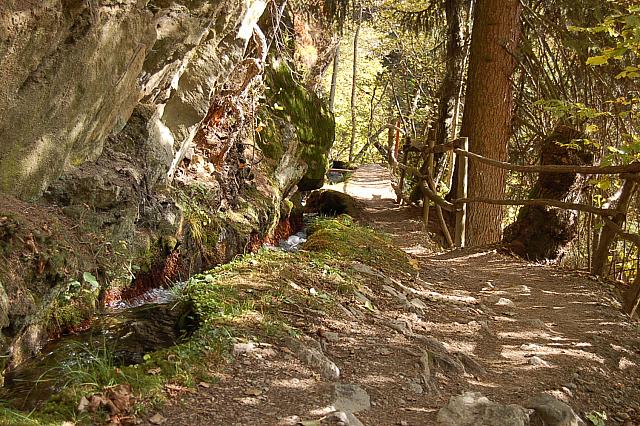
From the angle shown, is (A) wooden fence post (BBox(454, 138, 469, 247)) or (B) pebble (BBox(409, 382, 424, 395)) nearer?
(B) pebble (BBox(409, 382, 424, 395))

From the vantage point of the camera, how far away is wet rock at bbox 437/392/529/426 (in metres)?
3.19

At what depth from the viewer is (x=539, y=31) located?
9883mm

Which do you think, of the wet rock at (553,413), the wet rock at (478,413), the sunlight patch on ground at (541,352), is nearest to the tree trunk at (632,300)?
the sunlight patch on ground at (541,352)

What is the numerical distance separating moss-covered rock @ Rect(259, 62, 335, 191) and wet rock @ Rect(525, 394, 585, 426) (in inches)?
313

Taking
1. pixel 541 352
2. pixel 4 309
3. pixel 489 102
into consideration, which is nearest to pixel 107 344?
pixel 4 309

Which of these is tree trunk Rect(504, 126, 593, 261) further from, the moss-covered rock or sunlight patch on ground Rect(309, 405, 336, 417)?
sunlight patch on ground Rect(309, 405, 336, 417)

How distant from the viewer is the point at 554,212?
25.0 ft

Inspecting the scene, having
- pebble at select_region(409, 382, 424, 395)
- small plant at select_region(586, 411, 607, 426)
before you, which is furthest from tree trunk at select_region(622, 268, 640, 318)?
pebble at select_region(409, 382, 424, 395)

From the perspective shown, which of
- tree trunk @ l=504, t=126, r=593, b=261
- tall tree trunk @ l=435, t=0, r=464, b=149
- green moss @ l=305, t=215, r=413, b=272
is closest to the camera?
green moss @ l=305, t=215, r=413, b=272

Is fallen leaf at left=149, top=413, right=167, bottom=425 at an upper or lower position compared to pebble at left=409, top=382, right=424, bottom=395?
upper

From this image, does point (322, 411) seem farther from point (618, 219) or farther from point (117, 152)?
point (117, 152)

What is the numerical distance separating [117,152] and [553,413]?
15.9 feet

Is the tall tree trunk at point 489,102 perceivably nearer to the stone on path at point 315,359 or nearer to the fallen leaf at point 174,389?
the stone on path at point 315,359

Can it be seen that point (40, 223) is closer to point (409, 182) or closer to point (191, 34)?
point (191, 34)
